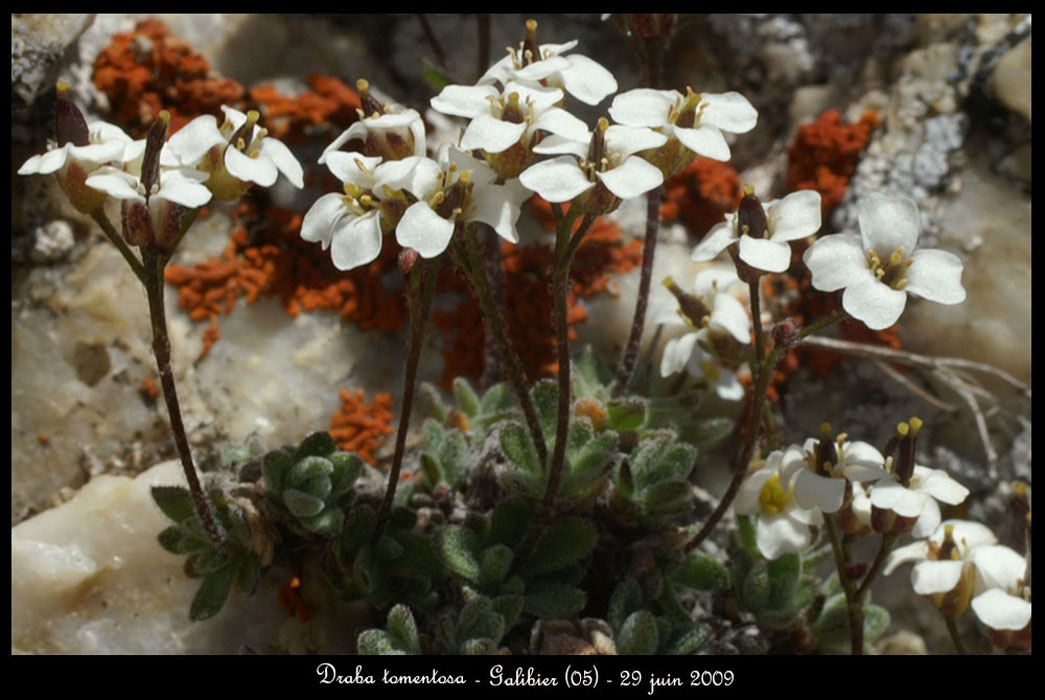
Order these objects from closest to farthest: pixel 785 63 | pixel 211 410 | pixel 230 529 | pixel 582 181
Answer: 1. pixel 582 181
2. pixel 230 529
3. pixel 211 410
4. pixel 785 63

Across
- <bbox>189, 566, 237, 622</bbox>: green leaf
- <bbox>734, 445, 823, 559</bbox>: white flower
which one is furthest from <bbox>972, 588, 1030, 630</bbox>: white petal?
<bbox>189, 566, 237, 622</bbox>: green leaf

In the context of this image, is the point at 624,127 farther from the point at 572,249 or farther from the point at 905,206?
the point at 905,206

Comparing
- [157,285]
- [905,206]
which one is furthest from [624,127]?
[157,285]

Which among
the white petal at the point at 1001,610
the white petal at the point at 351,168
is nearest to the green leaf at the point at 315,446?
the white petal at the point at 351,168

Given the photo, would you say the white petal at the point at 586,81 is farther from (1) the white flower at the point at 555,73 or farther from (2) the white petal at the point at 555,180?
(2) the white petal at the point at 555,180

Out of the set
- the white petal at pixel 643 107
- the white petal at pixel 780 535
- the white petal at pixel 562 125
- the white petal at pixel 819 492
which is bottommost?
the white petal at pixel 780 535

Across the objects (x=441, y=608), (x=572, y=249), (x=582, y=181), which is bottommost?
(x=441, y=608)

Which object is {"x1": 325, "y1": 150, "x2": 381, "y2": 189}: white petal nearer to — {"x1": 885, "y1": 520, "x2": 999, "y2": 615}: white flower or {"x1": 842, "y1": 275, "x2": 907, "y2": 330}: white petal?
{"x1": 842, "y1": 275, "x2": 907, "y2": 330}: white petal
